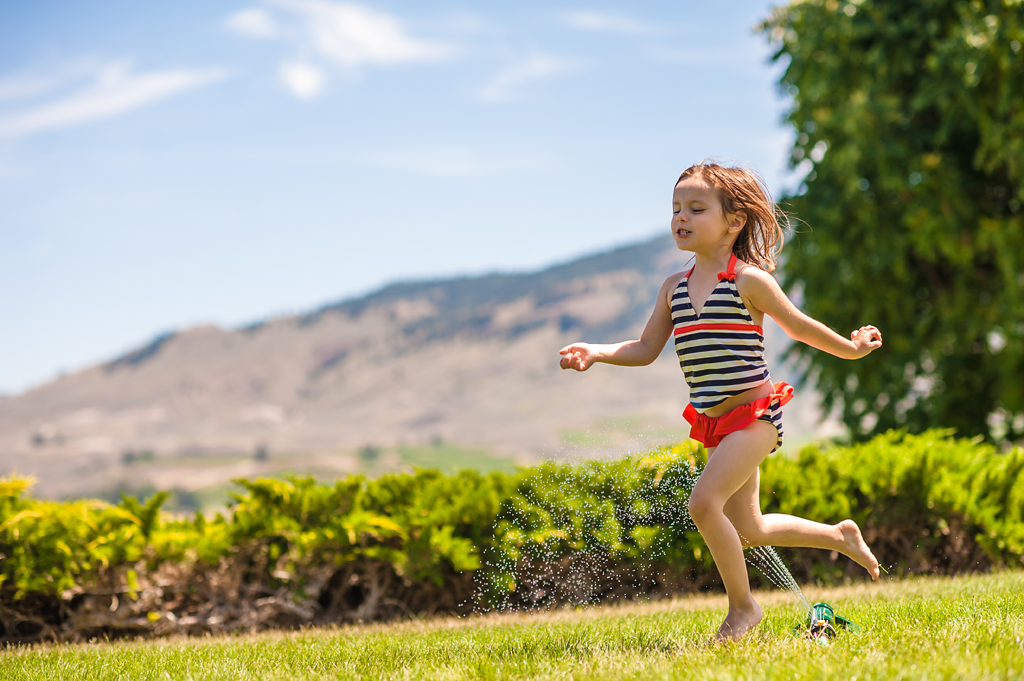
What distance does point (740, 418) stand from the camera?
3.07 m

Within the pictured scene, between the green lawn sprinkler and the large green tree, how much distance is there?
7.52 meters

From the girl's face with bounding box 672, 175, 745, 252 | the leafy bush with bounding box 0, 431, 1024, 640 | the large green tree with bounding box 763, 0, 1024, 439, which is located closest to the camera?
the girl's face with bounding box 672, 175, 745, 252

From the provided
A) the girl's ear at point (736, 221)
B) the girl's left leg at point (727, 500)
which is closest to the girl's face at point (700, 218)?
the girl's ear at point (736, 221)

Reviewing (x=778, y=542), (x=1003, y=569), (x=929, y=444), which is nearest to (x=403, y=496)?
(x=778, y=542)

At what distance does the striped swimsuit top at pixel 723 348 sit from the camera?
3084 millimetres

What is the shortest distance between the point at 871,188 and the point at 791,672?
10397 millimetres

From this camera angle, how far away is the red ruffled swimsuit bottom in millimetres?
3062

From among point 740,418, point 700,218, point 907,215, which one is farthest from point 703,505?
point 907,215

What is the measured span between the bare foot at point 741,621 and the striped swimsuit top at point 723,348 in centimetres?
75

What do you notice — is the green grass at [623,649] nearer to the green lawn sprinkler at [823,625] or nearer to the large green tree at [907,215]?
the green lawn sprinkler at [823,625]

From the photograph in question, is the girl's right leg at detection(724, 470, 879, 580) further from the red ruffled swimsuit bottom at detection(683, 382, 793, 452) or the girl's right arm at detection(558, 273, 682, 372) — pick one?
the girl's right arm at detection(558, 273, 682, 372)

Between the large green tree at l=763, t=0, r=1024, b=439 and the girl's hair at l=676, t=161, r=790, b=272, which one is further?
the large green tree at l=763, t=0, r=1024, b=439

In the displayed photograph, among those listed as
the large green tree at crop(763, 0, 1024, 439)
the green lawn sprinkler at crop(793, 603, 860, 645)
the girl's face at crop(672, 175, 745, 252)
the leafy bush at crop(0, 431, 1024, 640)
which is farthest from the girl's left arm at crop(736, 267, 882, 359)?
the large green tree at crop(763, 0, 1024, 439)

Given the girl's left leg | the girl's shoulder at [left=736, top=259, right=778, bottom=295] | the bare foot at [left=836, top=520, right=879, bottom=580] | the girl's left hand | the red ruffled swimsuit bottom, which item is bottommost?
the bare foot at [left=836, top=520, right=879, bottom=580]
